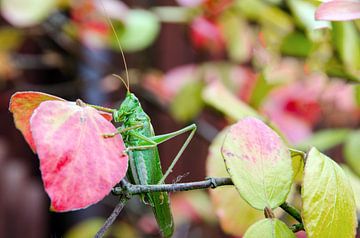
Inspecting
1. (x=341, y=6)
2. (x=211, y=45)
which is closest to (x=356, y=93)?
(x=341, y=6)

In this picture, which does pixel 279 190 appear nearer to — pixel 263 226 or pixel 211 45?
pixel 263 226

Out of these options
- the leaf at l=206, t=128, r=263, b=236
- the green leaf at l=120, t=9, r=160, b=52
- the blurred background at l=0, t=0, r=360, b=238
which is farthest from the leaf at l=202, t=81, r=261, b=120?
the green leaf at l=120, t=9, r=160, b=52

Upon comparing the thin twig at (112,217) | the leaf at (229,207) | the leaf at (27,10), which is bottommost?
the leaf at (27,10)

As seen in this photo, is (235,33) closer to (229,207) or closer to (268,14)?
(268,14)

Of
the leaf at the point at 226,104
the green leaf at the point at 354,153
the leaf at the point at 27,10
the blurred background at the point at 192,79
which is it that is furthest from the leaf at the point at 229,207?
the leaf at the point at 27,10

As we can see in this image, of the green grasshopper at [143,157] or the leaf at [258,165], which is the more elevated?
the leaf at [258,165]

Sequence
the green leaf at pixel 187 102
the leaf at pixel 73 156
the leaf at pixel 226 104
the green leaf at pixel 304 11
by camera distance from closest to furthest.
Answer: the leaf at pixel 73 156 → the leaf at pixel 226 104 → the green leaf at pixel 304 11 → the green leaf at pixel 187 102

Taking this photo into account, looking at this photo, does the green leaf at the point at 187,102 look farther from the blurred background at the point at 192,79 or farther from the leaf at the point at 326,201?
the leaf at the point at 326,201

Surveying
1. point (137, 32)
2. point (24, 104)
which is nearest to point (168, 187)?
point (24, 104)
